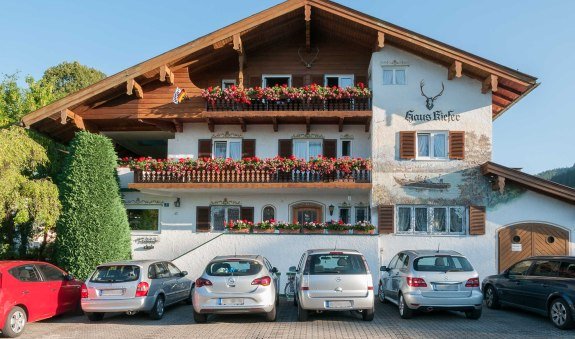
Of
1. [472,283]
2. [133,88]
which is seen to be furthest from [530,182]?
[133,88]

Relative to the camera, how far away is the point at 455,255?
494 inches

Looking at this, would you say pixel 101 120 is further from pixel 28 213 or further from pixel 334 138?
pixel 334 138

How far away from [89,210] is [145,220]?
3.83 metres

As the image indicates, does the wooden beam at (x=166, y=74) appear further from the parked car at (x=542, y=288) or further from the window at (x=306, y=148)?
the parked car at (x=542, y=288)

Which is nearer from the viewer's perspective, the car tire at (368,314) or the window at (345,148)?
the car tire at (368,314)

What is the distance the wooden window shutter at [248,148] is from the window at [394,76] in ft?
19.5

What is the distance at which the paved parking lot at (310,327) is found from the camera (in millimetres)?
10812

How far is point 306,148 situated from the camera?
2142 centimetres

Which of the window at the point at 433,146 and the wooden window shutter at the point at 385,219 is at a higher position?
the window at the point at 433,146

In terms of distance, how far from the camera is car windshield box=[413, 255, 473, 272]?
39.9 ft

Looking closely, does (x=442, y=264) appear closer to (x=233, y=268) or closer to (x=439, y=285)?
(x=439, y=285)

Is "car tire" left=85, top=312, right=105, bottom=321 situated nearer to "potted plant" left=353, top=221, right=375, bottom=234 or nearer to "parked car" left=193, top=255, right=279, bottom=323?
"parked car" left=193, top=255, right=279, bottom=323

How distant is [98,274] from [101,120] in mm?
9960

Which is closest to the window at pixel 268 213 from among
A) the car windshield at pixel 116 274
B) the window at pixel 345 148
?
the window at pixel 345 148
